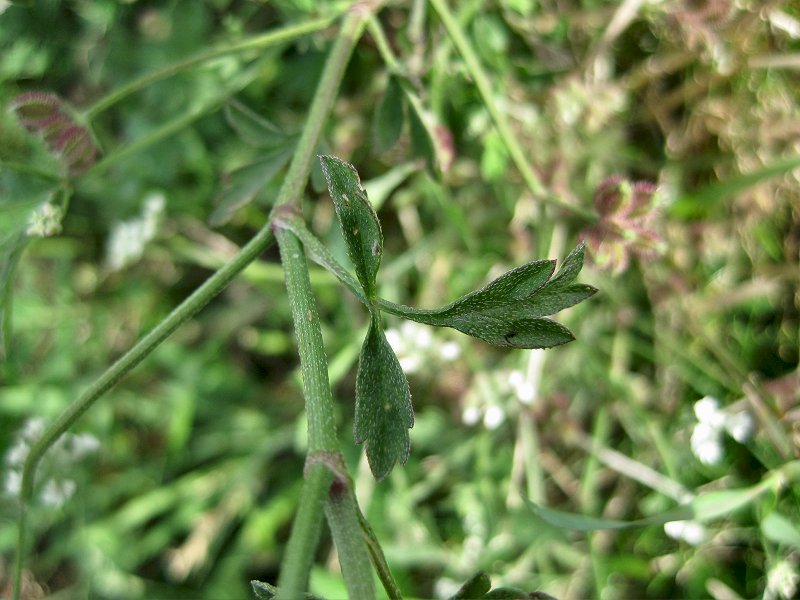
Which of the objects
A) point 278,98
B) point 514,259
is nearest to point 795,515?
point 514,259

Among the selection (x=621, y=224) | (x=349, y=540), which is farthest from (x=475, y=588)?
(x=621, y=224)

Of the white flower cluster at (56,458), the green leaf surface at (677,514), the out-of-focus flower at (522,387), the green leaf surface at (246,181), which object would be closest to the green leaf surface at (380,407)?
the green leaf surface at (677,514)

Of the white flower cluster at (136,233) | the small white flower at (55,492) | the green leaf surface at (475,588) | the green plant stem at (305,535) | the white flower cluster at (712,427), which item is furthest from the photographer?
the white flower cluster at (136,233)

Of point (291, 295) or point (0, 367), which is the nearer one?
point (291, 295)

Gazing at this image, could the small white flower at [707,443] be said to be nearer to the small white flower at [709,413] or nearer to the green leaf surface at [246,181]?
the small white flower at [709,413]

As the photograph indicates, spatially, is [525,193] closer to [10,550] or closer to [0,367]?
[0,367]

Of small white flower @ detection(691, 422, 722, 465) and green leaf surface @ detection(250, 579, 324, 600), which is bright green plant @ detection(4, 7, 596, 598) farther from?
small white flower @ detection(691, 422, 722, 465)
